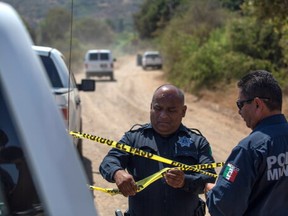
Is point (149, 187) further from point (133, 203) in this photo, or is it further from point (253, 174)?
point (253, 174)

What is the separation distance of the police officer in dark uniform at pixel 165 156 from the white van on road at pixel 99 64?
33721 millimetres

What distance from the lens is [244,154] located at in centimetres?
258

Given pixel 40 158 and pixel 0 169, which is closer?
pixel 40 158

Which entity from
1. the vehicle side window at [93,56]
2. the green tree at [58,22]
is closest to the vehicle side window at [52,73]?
the green tree at [58,22]

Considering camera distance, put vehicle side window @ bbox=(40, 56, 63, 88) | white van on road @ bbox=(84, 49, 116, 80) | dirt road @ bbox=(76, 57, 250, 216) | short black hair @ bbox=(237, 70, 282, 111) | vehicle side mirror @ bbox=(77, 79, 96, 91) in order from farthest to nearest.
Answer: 1. white van on road @ bbox=(84, 49, 116, 80)
2. vehicle side mirror @ bbox=(77, 79, 96, 91)
3. dirt road @ bbox=(76, 57, 250, 216)
4. vehicle side window @ bbox=(40, 56, 63, 88)
5. short black hair @ bbox=(237, 70, 282, 111)

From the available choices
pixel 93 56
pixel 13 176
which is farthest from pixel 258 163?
pixel 93 56

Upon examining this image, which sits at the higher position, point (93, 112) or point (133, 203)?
point (133, 203)

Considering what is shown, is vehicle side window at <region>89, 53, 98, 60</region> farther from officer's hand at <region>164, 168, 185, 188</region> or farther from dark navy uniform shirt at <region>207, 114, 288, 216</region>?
dark navy uniform shirt at <region>207, 114, 288, 216</region>

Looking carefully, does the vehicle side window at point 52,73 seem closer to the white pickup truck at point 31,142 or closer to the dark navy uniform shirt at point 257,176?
the dark navy uniform shirt at point 257,176

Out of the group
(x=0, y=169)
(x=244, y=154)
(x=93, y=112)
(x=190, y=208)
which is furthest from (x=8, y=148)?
(x=93, y=112)

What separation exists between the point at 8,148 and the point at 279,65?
817 inches

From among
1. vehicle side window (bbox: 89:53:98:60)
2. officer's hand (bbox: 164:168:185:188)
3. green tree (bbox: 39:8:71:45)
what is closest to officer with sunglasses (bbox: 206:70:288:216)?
officer's hand (bbox: 164:168:185:188)

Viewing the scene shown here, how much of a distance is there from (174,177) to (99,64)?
34.3 meters

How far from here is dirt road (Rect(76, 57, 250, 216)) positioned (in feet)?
29.5
